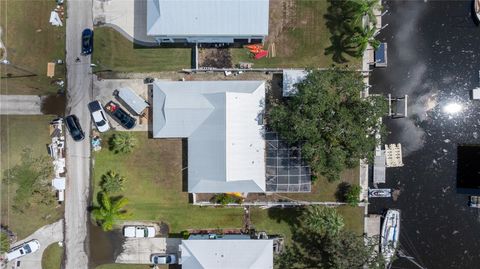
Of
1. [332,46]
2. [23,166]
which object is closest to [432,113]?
[332,46]

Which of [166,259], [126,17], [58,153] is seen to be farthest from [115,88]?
[166,259]

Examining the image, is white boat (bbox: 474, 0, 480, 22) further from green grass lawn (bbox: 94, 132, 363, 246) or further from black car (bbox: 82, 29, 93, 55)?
black car (bbox: 82, 29, 93, 55)

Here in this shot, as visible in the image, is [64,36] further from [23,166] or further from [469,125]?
[469,125]

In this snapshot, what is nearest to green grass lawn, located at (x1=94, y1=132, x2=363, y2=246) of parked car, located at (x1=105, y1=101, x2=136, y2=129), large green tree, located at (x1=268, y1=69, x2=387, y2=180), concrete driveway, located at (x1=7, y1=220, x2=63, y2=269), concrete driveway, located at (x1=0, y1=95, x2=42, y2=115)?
parked car, located at (x1=105, y1=101, x2=136, y2=129)

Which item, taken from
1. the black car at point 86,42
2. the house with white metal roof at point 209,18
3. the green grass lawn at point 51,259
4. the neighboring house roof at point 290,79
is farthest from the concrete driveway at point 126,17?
the green grass lawn at point 51,259

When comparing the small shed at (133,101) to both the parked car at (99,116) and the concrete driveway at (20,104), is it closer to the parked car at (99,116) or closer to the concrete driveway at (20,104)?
the parked car at (99,116)

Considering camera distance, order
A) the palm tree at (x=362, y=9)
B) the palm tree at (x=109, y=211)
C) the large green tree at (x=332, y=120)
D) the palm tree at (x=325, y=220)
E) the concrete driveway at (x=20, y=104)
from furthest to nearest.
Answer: the concrete driveway at (x=20, y=104) → the palm tree at (x=109, y=211) → the palm tree at (x=362, y=9) → the palm tree at (x=325, y=220) → the large green tree at (x=332, y=120)
